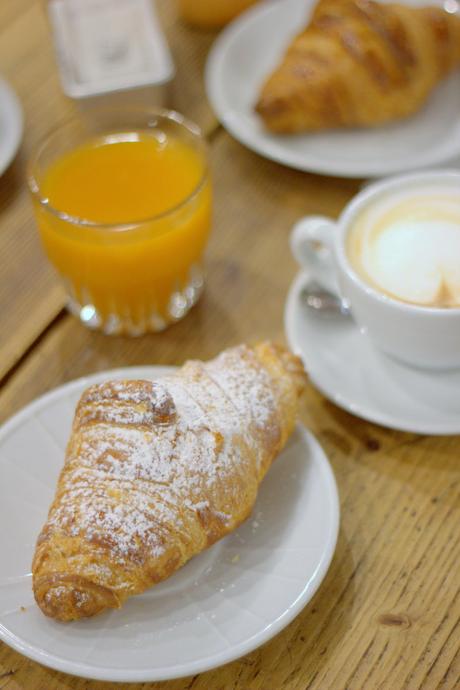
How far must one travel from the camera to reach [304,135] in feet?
4.98

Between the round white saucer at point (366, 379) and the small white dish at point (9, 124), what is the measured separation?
55cm

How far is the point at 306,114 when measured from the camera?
4.86 ft

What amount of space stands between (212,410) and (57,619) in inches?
10.1

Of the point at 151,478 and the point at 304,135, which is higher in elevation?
the point at 151,478

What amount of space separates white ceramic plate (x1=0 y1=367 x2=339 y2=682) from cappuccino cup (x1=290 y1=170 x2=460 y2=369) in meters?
0.17

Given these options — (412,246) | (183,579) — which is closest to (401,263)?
(412,246)

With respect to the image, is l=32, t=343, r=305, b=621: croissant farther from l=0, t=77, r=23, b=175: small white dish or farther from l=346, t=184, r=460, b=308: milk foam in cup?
l=0, t=77, r=23, b=175: small white dish

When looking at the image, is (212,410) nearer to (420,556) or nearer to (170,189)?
(420,556)

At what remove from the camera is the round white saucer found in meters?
1.08

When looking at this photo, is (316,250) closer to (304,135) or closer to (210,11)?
(304,135)

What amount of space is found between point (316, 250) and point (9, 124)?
61cm

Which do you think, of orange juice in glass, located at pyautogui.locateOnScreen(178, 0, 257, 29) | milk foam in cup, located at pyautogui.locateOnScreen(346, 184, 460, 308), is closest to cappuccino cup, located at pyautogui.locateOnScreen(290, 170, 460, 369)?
milk foam in cup, located at pyautogui.locateOnScreen(346, 184, 460, 308)

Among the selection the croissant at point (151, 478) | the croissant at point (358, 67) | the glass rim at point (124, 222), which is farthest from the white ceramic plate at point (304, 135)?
the croissant at point (151, 478)

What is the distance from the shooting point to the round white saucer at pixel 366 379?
3.54 ft
